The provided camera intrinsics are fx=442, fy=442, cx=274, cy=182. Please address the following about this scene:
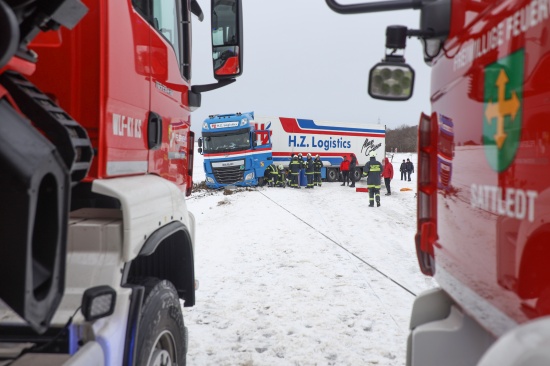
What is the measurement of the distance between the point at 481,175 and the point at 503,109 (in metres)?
0.30

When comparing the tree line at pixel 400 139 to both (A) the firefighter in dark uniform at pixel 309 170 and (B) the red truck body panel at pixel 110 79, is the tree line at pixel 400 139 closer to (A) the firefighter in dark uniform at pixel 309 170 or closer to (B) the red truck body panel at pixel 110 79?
(A) the firefighter in dark uniform at pixel 309 170

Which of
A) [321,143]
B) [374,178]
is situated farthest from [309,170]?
[374,178]

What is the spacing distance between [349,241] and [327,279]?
2892 millimetres

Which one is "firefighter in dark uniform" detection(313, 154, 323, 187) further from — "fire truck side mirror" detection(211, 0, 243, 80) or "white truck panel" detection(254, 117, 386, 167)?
"fire truck side mirror" detection(211, 0, 243, 80)

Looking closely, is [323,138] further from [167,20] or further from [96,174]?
[96,174]

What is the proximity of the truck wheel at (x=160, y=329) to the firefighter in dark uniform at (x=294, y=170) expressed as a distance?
20.3 m

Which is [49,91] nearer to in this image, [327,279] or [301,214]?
[327,279]

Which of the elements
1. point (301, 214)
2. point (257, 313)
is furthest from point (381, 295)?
point (301, 214)

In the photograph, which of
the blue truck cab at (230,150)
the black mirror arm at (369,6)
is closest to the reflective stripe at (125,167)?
the black mirror arm at (369,6)

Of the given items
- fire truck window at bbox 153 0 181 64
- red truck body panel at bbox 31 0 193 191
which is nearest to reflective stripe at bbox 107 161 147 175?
red truck body panel at bbox 31 0 193 191

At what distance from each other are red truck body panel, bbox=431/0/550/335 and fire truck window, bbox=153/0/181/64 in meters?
1.71

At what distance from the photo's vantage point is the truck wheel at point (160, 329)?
6.92 ft

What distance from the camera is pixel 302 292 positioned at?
18.4 ft

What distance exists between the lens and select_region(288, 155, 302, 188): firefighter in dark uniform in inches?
903
